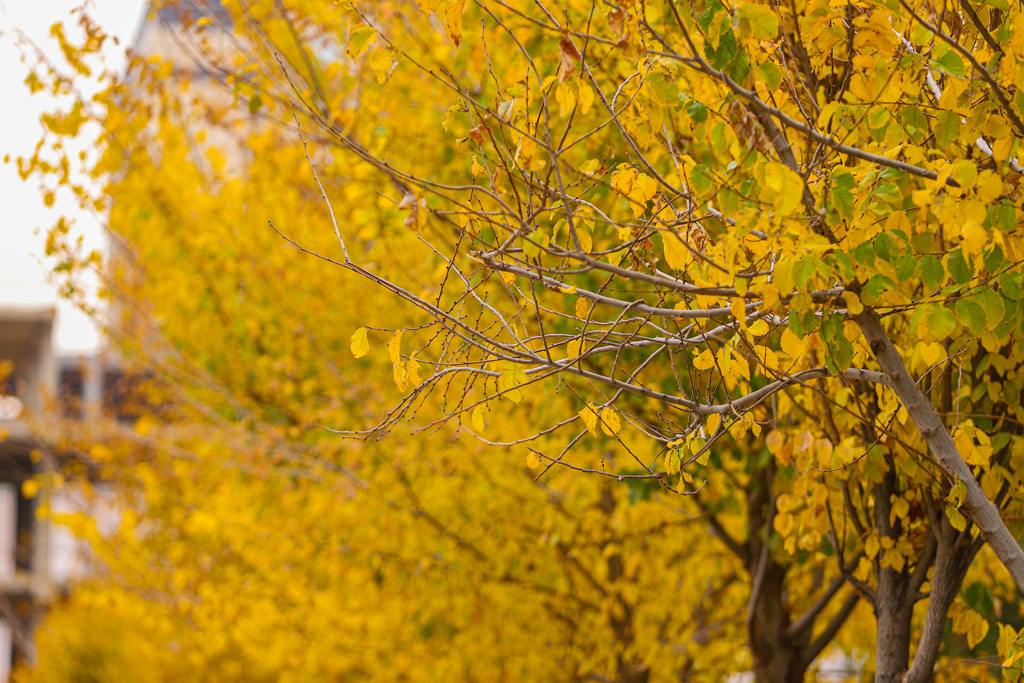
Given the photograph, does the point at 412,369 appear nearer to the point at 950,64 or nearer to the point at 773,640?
the point at 950,64

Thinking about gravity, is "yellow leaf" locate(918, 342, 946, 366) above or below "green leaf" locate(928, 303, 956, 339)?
above

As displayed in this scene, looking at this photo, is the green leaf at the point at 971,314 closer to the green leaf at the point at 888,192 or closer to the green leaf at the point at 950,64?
the green leaf at the point at 888,192

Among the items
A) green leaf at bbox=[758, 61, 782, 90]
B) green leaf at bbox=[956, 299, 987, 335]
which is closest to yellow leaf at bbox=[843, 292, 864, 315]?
green leaf at bbox=[956, 299, 987, 335]

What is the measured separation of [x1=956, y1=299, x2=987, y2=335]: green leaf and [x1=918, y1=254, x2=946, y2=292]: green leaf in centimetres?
9

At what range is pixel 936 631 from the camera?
303 centimetres

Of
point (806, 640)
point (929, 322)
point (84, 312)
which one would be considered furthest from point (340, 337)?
point (929, 322)

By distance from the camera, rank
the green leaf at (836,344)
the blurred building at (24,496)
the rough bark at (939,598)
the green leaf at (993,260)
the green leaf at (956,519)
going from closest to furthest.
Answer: the green leaf at (993,260)
the green leaf at (836,344)
the green leaf at (956,519)
the rough bark at (939,598)
the blurred building at (24,496)

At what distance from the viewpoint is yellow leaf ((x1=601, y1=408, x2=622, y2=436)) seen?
2482 millimetres

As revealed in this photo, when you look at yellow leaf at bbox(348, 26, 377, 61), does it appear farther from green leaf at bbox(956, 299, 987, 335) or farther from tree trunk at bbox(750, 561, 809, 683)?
tree trunk at bbox(750, 561, 809, 683)

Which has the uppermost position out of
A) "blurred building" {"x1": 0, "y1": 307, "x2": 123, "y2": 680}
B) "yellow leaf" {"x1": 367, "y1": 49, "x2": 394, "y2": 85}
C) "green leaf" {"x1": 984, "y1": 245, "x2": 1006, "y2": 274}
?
"blurred building" {"x1": 0, "y1": 307, "x2": 123, "y2": 680}

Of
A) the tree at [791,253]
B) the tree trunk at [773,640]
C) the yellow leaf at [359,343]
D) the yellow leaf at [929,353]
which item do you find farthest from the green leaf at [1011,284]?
the tree trunk at [773,640]

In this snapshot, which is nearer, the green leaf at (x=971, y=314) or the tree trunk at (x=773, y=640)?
the green leaf at (x=971, y=314)

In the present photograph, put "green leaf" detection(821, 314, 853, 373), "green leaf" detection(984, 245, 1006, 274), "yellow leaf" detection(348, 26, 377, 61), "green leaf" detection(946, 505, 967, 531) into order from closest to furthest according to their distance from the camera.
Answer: "green leaf" detection(984, 245, 1006, 274) < "green leaf" detection(821, 314, 853, 373) < "yellow leaf" detection(348, 26, 377, 61) < "green leaf" detection(946, 505, 967, 531)

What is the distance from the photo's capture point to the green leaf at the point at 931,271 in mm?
2311
